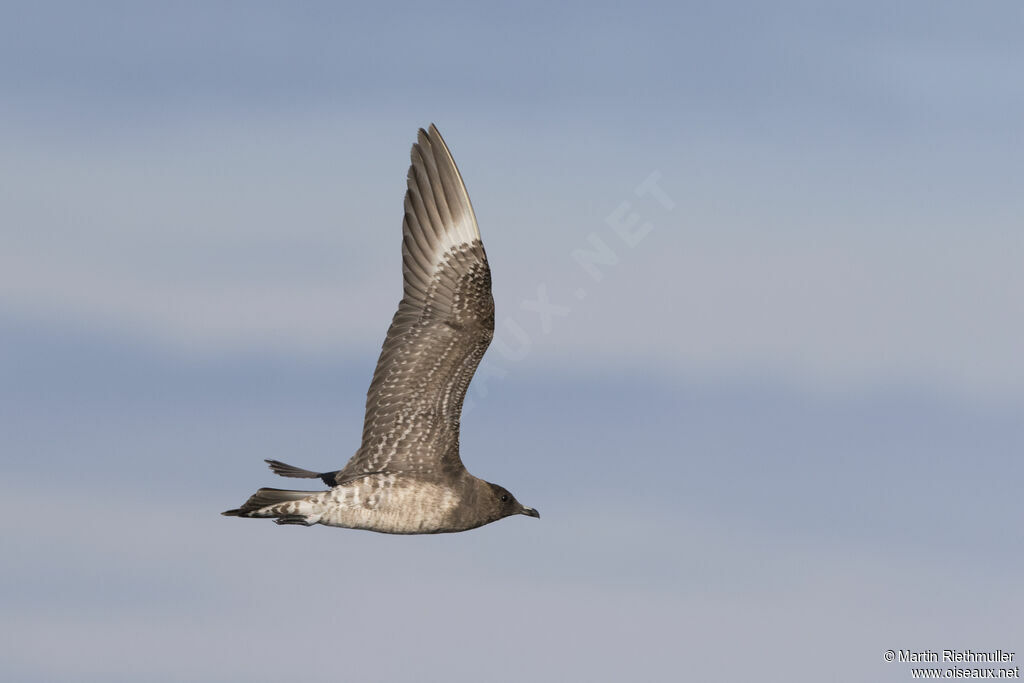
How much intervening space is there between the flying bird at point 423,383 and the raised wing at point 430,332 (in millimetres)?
14

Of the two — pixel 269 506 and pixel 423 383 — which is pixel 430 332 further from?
pixel 269 506

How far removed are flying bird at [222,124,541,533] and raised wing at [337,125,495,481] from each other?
1 centimetres

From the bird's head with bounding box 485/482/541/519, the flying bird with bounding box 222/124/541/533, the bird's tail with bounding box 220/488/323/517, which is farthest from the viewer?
the bird's head with bounding box 485/482/541/519

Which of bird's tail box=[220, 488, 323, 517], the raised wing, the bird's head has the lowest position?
bird's tail box=[220, 488, 323, 517]

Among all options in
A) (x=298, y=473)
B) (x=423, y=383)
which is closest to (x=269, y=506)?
(x=298, y=473)

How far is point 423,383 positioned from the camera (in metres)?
19.3

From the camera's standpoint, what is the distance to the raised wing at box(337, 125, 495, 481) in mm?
19312

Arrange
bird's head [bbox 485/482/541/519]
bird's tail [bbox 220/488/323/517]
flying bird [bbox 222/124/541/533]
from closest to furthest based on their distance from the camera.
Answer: bird's tail [bbox 220/488/323/517] → flying bird [bbox 222/124/541/533] → bird's head [bbox 485/482/541/519]

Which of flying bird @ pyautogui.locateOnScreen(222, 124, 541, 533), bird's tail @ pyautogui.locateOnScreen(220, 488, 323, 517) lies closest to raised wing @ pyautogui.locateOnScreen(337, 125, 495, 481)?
flying bird @ pyautogui.locateOnScreen(222, 124, 541, 533)

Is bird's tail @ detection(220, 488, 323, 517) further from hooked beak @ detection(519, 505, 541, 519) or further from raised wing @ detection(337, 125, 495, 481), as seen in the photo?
hooked beak @ detection(519, 505, 541, 519)

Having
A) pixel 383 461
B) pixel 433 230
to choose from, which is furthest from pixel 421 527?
pixel 433 230

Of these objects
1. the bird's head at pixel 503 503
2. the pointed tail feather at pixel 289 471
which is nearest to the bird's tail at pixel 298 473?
the pointed tail feather at pixel 289 471

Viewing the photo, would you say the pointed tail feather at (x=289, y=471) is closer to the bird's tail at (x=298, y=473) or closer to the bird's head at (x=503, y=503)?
the bird's tail at (x=298, y=473)

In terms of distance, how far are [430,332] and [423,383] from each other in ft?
2.34
